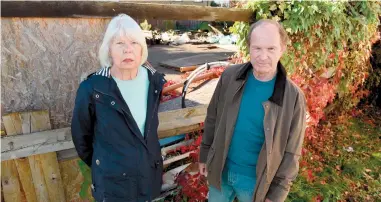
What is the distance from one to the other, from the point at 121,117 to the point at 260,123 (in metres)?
0.93

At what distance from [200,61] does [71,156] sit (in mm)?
5837

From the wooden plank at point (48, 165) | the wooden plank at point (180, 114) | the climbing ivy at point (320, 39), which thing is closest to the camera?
the wooden plank at point (48, 165)

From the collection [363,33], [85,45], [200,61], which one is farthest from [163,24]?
[85,45]

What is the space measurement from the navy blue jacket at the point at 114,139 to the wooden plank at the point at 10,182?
72cm

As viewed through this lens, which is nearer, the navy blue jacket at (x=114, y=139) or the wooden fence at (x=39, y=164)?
the navy blue jacket at (x=114, y=139)

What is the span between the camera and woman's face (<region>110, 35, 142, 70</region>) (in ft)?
6.19

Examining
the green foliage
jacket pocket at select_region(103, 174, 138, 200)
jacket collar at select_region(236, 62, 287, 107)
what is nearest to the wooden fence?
jacket pocket at select_region(103, 174, 138, 200)

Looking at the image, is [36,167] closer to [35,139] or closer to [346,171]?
[35,139]

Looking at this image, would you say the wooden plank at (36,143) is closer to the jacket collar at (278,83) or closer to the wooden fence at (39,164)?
the wooden fence at (39,164)

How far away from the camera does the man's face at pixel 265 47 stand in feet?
6.64

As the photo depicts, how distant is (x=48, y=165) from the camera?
102 inches

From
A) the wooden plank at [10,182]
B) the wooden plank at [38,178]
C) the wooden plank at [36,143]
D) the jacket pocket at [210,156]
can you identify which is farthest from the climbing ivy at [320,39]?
the wooden plank at [10,182]

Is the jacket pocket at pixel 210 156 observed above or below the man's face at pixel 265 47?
below

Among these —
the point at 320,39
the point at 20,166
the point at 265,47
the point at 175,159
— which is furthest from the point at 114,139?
the point at 320,39
